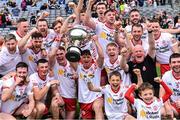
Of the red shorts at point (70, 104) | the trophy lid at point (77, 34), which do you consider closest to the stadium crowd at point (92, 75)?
the red shorts at point (70, 104)

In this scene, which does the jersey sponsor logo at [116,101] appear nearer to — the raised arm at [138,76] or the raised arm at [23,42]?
the raised arm at [138,76]

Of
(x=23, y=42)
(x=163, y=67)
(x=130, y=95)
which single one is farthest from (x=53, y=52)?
(x=163, y=67)

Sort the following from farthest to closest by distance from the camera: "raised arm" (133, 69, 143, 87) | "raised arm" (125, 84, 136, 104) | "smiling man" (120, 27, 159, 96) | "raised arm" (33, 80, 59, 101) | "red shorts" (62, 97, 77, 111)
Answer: "red shorts" (62, 97, 77, 111)
"smiling man" (120, 27, 159, 96)
"raised arm" (33, 80, 59, 101)
"raised arm" (133, 69, 143, 87)
"raised arm" (125, 84, 136, 104)

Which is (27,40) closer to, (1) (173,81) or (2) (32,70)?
(2) (32,70)

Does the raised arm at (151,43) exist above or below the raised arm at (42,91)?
above

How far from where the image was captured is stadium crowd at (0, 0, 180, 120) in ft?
22.2

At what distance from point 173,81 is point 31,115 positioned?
8.33ft

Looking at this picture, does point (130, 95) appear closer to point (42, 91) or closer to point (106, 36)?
point (42, 91)

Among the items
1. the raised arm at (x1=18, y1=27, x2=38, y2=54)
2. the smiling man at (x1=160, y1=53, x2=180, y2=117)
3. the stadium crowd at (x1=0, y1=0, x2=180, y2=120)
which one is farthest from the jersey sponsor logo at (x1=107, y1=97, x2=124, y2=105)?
the raised arm at (x1=18, y1=27, x2=38, y2=54)

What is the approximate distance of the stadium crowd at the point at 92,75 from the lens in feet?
22.2

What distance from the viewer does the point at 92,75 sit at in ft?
23.7

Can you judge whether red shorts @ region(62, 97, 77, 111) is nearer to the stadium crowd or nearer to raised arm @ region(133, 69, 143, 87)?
the stadium crowd

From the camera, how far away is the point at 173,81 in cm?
692

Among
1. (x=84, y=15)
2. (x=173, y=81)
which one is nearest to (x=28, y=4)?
(x=84, y=15)
